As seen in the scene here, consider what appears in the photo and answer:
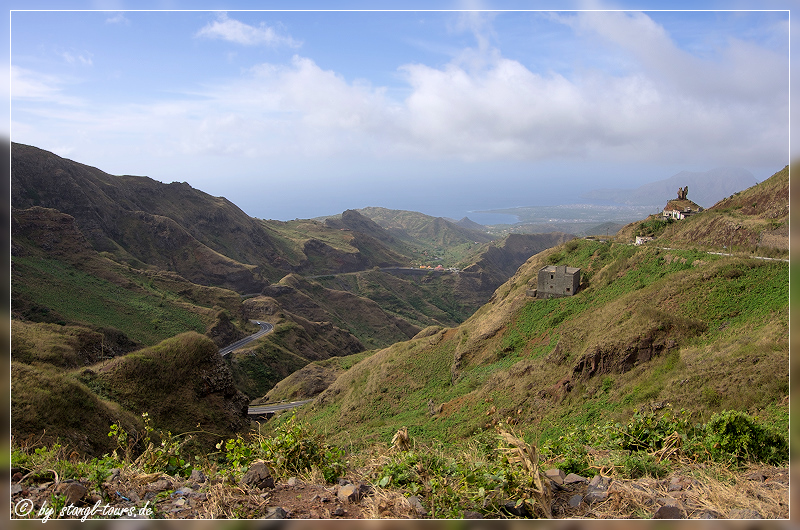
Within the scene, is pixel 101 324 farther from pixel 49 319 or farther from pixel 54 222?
pixel 54 222

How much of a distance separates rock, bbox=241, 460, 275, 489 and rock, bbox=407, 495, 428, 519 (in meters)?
1.41

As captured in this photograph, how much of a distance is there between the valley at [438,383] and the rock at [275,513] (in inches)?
6.8

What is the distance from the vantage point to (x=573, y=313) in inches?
1016

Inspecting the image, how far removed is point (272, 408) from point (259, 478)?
115 feet

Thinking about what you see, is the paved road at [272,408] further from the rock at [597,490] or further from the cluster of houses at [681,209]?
the cluster of houses at [681,209]

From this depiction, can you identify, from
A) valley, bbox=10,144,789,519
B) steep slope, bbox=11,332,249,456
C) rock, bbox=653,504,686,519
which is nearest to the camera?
rock, bbox=653,504,686,519

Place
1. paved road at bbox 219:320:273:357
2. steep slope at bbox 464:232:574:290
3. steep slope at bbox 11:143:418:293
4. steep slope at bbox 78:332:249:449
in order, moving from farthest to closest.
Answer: steep slope at bbox 464:232:574:290, steep slope at bbox 11:143:418:293, paved road at bbox 219:320:273:357, steep slope at bbox 78:332:249:449

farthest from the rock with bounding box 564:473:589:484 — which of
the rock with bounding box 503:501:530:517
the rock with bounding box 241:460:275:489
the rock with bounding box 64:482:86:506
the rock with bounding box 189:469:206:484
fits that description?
the rock with bounding box 64:482:86:506

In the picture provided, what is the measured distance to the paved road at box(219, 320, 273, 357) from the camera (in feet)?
164

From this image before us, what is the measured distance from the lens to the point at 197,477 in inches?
190

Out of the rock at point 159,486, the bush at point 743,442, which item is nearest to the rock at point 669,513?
the bush at point 743,442

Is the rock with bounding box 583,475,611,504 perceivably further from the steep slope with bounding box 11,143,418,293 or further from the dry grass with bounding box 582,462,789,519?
the steep slope with bounding box 11,143,418,293

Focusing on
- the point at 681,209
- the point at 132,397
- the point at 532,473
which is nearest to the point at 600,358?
the point at 532,473

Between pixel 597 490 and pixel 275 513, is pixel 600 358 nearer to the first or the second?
pixel 597 490
